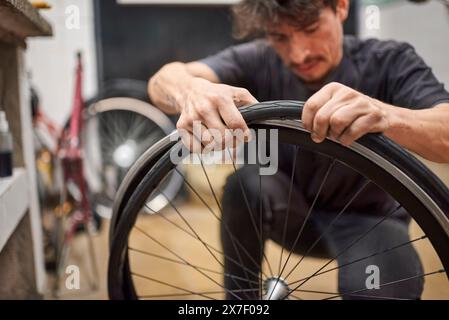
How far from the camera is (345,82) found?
0.79 meters

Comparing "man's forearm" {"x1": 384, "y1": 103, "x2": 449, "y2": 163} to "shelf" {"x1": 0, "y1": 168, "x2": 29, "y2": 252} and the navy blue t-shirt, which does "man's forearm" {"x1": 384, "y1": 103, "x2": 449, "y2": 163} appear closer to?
the navy blue t-shirt

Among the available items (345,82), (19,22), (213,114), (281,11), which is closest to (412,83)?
(345,82)

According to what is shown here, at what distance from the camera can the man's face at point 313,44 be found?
776 millimetres

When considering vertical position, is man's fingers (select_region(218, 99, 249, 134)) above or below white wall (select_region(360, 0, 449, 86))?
below

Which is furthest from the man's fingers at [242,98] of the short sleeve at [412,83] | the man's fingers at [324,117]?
the short sleeve at [412,83]

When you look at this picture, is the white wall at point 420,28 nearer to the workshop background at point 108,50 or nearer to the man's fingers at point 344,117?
the workshop background at point 108,50

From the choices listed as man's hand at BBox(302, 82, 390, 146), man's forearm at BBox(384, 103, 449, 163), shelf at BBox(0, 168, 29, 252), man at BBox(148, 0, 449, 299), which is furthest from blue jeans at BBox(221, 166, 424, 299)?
shelf at BBox(0, 168, 29, 252)

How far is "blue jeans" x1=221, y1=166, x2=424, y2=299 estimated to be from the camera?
81cm

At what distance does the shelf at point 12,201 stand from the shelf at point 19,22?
0.28m

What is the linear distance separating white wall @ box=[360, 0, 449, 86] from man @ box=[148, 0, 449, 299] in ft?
0.05


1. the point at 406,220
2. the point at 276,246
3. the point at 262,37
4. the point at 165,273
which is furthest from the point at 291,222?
the point at 165,273

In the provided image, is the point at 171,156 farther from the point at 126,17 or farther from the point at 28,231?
the point at 126,17

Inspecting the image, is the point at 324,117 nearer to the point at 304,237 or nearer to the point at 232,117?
the point at 232,117
